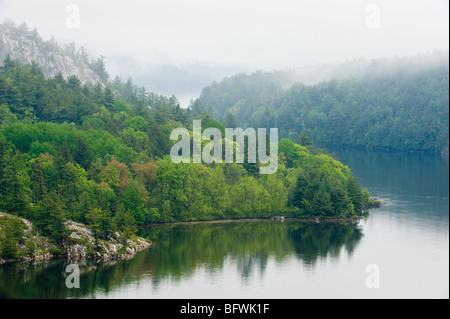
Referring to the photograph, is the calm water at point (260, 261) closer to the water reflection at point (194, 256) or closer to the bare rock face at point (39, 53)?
the water reflection at point (194, 256)

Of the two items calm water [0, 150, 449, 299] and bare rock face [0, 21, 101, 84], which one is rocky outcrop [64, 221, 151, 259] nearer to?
calm water [0, 150, 449, 299]

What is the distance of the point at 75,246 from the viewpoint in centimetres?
4497

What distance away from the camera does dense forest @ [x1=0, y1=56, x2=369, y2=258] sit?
47.4m

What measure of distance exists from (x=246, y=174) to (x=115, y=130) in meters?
14.3

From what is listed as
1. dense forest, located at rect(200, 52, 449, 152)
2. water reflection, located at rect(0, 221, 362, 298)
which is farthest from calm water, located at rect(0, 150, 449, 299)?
dense forest, located at rect(200, 52, 449, 152)

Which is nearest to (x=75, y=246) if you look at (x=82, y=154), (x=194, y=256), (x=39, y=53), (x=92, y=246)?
(x=92, y=246)

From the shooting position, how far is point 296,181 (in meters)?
62.4

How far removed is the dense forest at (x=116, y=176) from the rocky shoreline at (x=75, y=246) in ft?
2.00

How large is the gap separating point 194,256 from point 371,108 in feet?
394

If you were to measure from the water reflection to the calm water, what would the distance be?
0.21 feet

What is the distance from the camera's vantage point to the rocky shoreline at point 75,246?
43.6 metres

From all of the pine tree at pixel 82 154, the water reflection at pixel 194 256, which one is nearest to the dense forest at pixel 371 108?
the pine tree at pixel 82 154
